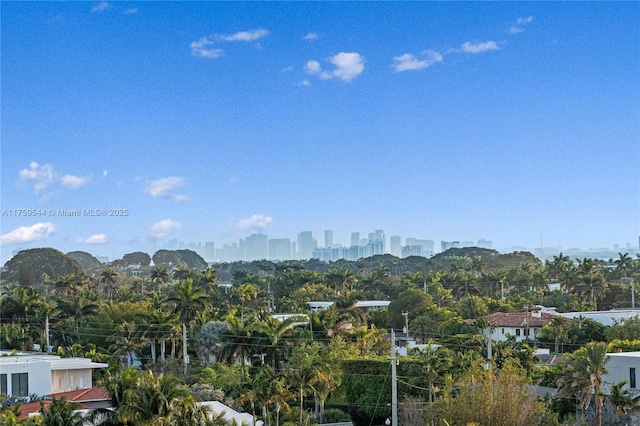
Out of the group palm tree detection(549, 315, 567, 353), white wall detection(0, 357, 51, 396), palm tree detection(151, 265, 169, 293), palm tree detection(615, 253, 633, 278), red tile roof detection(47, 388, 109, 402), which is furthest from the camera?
palm tree detection(151, 265, 169, 293)

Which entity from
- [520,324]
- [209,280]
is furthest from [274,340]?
[209,280]

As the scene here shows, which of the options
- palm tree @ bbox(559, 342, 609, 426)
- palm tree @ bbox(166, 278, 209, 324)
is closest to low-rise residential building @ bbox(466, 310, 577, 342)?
palm tree @ bbox(166, 278, 209, 324)

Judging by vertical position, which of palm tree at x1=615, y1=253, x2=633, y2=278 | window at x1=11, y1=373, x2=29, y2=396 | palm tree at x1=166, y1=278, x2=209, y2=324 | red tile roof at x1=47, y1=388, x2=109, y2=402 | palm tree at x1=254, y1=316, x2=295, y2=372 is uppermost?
palm tree at x1=615, y1=253, x2=633, y2=278

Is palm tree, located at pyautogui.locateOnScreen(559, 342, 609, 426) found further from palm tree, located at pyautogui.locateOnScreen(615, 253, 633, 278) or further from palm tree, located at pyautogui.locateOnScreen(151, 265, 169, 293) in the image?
palm tree, located at pyautogui.locateOnScreen(151, 265, 169, 293)

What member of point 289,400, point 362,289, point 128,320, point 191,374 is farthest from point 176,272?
point 289,400

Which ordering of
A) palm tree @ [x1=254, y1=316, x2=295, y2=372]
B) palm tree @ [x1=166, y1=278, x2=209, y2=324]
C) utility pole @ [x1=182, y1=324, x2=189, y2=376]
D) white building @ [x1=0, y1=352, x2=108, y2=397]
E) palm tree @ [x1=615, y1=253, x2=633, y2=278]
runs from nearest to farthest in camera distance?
1. white building @ [x1=0, y1=352, x2=108, y2=397]
2. palm tree @ [x1=254, y1=316, x2=295, y2=372]
3. utility pole @ [x1=182, y1=324, x2=189, y2=376]
4. palm tree @ [x1=166, y1=278, x2=209, y2=324]
5. palm tree @ [x1=615, y1=253, x2=633, y2=278]

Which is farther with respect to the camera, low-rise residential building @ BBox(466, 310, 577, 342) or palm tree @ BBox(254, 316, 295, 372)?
low-rise residential building @ BBox(466, 310, 577, 342)

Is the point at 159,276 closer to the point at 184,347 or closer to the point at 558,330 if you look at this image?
the point at 184,347

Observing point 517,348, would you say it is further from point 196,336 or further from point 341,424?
point 196,336

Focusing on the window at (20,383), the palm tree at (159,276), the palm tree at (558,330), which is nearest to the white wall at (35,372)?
the window at (20,383)
